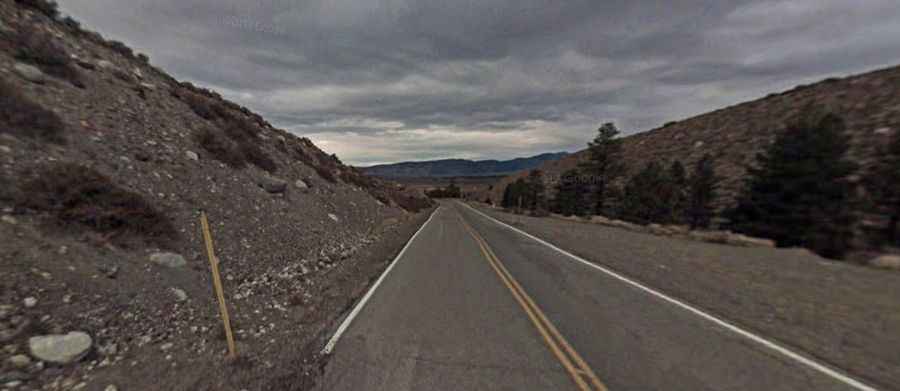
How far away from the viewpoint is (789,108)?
47500mm

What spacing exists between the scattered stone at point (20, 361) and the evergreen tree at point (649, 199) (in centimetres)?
4209

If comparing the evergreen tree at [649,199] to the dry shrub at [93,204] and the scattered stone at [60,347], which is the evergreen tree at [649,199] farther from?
the scattered stone at [60,347]

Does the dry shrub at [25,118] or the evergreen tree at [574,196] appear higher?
the dry shrub at [25,118]

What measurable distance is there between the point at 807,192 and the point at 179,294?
32.3 m

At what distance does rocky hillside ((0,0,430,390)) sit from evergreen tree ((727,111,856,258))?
2623 centimetres

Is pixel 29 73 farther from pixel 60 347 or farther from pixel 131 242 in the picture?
pixel 60 347

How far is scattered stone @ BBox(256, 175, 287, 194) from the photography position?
1307 centimetres

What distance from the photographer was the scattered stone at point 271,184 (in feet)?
42.9

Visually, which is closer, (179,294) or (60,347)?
(60,347)

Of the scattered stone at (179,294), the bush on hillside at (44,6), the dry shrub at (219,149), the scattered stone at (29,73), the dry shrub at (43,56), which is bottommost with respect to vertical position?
the scattered stone at (179,294)

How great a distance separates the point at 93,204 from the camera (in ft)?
20.1

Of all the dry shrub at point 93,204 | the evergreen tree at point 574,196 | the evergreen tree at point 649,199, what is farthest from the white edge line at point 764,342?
the evergreen tree at point 574,196

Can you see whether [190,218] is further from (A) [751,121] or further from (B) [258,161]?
(A) [751,121]

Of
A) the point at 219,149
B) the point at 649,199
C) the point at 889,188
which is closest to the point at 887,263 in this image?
the point at 889,188
